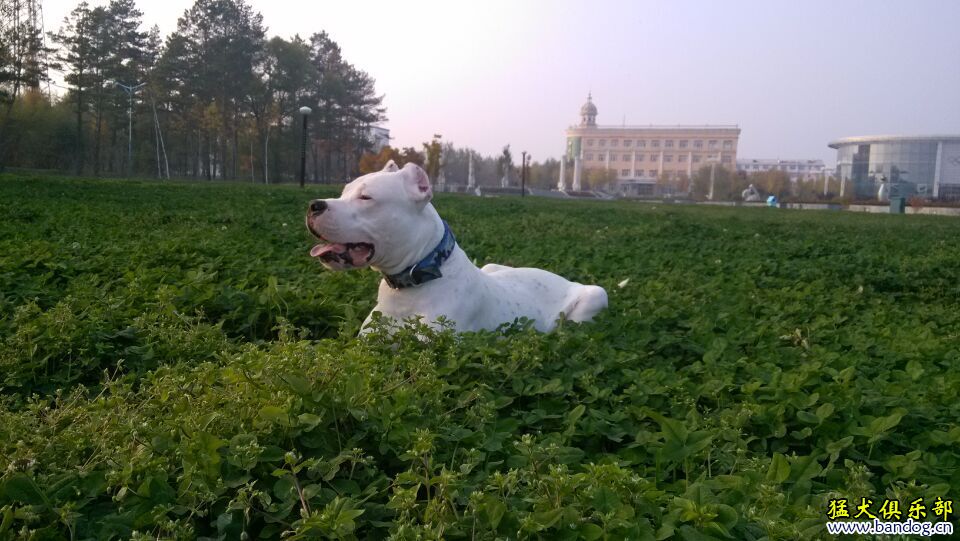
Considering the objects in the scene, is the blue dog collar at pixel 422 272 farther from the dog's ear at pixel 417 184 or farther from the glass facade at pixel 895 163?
the glass facade at pixel 895 163

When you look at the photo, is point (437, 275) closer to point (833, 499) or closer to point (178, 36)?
point (833, 499)

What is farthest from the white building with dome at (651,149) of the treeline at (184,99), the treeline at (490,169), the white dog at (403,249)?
the white dog at (403,249)

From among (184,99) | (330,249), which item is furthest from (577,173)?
(330,249)

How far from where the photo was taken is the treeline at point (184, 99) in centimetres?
3781

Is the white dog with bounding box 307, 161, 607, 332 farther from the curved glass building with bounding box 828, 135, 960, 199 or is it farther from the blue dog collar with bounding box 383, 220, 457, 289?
the curved glass building with bounding box 828, 135, 960, 199

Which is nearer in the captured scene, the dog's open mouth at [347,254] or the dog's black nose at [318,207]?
the dog's black nose at [318,207]

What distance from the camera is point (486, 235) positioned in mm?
10227

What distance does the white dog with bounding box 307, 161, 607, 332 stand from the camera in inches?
137

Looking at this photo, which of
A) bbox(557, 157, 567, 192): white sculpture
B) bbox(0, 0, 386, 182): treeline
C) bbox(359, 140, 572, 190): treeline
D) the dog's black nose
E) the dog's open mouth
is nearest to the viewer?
the dog's black nose

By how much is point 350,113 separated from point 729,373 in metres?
49.9

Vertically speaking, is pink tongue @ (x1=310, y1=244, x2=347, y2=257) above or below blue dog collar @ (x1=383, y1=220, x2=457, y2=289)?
above

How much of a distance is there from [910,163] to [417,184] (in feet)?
383

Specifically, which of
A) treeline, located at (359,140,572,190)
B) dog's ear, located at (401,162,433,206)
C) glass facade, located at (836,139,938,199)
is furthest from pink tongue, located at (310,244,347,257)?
glass facade, located at (836,139,938,199)

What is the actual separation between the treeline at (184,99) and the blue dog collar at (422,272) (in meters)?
33.1
